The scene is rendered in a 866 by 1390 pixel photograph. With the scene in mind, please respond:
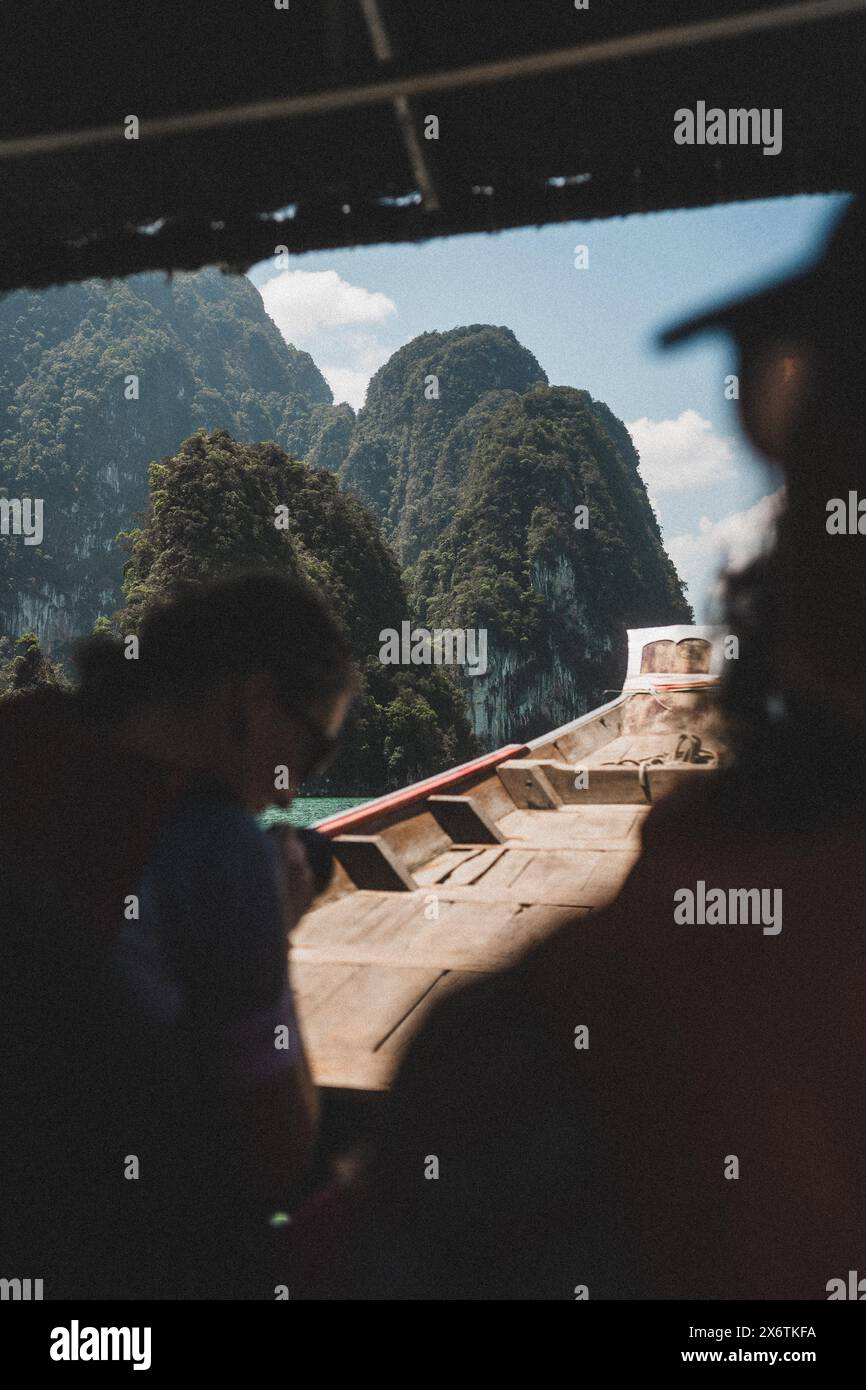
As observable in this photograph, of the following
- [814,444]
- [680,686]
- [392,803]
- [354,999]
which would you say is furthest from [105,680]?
[680,686]

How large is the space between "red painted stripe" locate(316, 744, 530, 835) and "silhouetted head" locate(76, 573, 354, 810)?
4.32 feet

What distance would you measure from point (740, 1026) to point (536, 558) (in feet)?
178

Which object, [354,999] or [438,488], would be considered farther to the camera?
[438,488]

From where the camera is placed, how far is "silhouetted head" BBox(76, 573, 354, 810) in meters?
1.04

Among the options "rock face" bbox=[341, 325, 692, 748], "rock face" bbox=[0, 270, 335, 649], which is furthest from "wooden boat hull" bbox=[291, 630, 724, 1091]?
"rock face" bbox=[0, 270, 335, 649]

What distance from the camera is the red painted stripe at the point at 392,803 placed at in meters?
3.33

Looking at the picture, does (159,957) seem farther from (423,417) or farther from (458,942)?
(423,417)

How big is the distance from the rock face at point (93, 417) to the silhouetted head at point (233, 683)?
49.9 metres

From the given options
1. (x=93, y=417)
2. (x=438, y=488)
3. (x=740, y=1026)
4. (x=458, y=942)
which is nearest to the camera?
(x=740, y=1026)

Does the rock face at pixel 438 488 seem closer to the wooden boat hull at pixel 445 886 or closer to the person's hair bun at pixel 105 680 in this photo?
the wooden boat hull at pixel 445 886

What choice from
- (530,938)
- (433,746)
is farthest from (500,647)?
(530,938)

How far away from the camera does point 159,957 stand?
97 cm

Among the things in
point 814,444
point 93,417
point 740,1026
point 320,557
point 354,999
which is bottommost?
point 354,999

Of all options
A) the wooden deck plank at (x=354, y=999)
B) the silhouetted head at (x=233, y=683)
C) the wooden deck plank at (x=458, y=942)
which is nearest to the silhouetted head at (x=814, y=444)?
the silhouetted head at (x=233, y=683)
